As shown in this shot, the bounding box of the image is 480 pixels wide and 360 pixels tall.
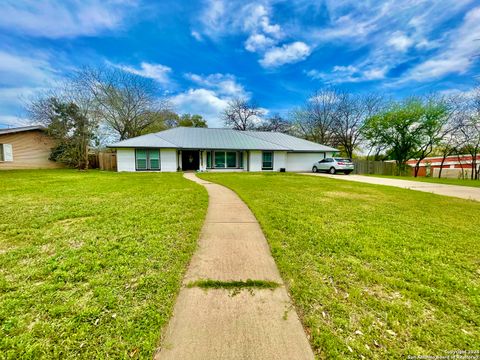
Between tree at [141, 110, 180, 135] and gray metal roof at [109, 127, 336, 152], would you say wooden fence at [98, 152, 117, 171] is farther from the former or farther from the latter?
tree at [141, 110, 180, 135]

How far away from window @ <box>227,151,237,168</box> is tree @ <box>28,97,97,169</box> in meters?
12.7

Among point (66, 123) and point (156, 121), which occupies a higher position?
point (156, 121)

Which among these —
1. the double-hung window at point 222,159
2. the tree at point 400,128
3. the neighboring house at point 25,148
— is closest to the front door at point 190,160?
the double-hung window at point 222,159

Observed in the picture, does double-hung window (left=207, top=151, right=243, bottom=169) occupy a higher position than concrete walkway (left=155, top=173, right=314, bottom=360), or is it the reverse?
double-hung window (left=207, top=151, right=243, bottom=169)

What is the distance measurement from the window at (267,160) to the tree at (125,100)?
53.3 ft

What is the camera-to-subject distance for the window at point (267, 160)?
20.8 metres

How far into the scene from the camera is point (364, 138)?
92.4 ft

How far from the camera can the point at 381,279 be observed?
254 centimetres

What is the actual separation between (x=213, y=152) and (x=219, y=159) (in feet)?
3.00

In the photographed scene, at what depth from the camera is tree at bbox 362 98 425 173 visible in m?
22.3

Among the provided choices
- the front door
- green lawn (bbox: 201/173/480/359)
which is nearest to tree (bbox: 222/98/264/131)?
the front door

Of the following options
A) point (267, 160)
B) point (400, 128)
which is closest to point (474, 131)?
point (400, 128)

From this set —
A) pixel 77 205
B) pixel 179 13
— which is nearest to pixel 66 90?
pixel 179 13

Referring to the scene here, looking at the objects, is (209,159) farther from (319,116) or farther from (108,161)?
(319,116)
